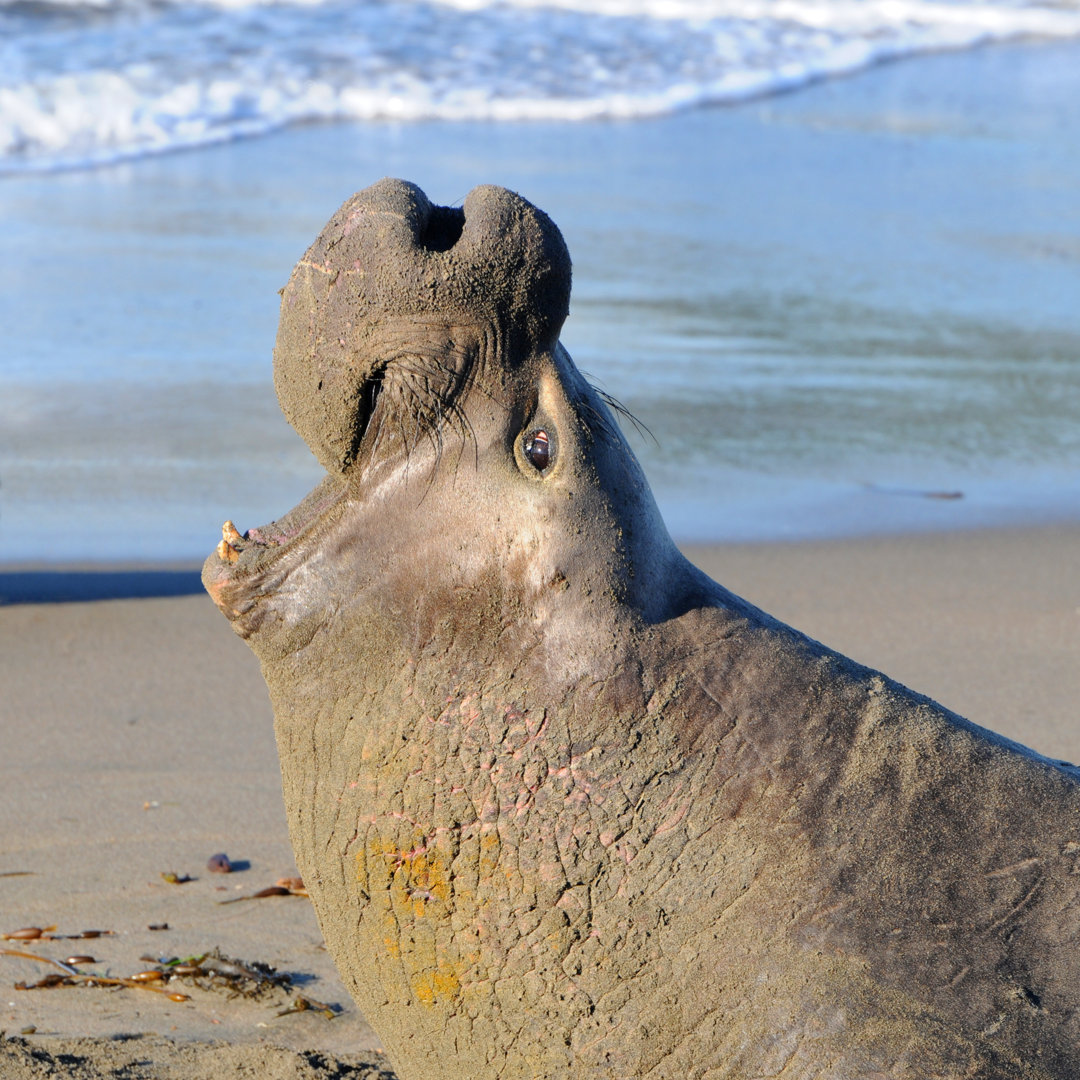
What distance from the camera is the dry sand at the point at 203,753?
3.37 m

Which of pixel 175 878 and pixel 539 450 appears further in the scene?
pixel 175 878

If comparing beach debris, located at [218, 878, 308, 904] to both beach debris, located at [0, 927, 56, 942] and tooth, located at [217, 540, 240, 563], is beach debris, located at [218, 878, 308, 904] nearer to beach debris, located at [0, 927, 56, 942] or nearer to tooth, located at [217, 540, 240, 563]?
beach debris, located at [0, 927, 56, 942]

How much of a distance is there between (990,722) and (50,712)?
3.14 metres

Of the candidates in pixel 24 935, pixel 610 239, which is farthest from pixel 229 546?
pixel 610 239

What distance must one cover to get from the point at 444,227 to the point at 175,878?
257cm

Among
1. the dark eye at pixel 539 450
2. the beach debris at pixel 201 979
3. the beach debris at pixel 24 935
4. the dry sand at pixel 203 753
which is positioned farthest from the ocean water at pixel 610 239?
the dark eye at pixel 539 450

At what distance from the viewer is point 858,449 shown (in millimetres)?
7758

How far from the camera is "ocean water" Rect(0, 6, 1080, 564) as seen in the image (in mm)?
7242

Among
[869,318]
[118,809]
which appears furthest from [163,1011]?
[869,318]

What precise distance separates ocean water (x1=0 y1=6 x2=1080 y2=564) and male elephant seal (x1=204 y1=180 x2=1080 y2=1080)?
14.5ft

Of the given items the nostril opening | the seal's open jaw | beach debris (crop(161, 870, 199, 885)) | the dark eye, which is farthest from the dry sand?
the nostril opening

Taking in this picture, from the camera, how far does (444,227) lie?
81.0 inches

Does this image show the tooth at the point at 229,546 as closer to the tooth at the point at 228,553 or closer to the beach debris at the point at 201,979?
the tooth at the point at 228,553

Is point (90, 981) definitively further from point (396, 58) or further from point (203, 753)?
point (396, 58)
